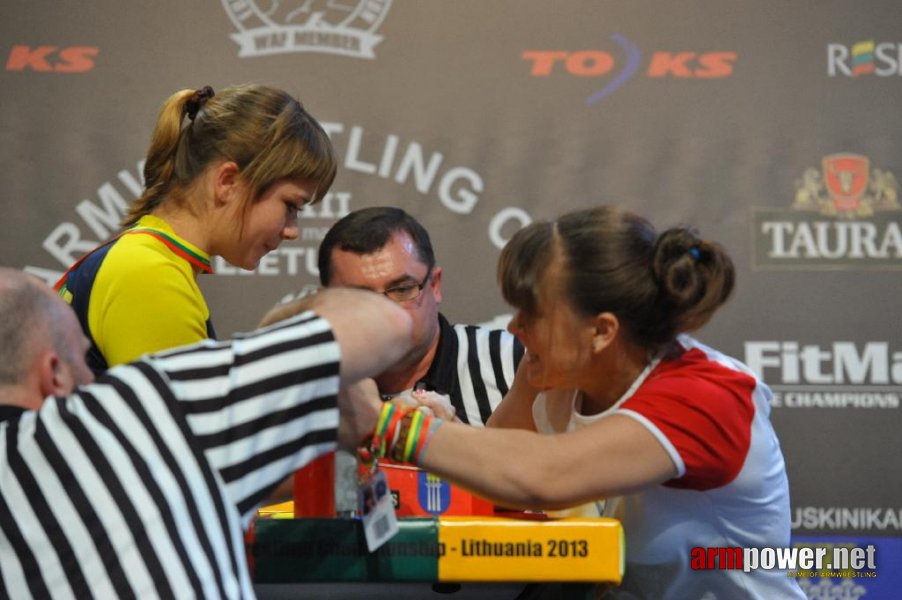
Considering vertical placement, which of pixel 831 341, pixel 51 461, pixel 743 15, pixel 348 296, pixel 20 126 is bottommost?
pixel 831 341

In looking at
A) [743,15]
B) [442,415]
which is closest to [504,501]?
[442,415]

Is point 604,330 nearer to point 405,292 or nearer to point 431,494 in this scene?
point 431,494

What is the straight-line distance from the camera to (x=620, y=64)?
334 cm

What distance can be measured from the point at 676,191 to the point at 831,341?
657mm

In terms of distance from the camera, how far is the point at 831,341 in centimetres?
330

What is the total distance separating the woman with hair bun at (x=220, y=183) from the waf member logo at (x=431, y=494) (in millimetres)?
505

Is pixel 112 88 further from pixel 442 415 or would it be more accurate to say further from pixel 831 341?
pixel 831 341

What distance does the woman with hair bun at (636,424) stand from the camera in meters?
1.44

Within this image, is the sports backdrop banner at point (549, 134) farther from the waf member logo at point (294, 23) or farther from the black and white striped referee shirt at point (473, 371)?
the black and white striped referee shirt at point (473, 371)

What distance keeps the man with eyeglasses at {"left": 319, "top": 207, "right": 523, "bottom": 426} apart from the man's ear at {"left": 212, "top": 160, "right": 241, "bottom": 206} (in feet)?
2.25

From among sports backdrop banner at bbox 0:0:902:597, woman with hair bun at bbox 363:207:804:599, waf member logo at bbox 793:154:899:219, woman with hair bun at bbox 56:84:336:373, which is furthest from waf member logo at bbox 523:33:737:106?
woman with hair bun at bbox 363:207:804:599

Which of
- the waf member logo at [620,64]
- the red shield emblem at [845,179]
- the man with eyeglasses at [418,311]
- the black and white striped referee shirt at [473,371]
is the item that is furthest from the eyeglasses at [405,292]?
the red shield emblem at [845,179]

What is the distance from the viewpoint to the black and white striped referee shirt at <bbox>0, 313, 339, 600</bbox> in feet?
3.56

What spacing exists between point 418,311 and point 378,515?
4.43ft
